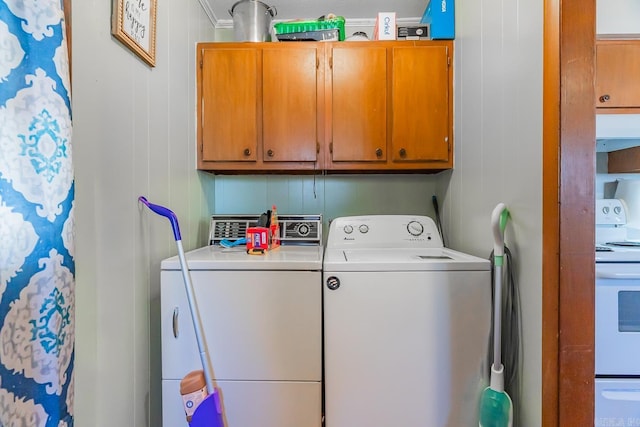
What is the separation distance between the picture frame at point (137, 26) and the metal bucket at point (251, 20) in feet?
2.05

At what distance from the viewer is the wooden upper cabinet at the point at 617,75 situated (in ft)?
5.52

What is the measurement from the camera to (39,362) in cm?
65

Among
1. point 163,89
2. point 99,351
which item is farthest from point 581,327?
point 163,89

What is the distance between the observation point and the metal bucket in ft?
5.98

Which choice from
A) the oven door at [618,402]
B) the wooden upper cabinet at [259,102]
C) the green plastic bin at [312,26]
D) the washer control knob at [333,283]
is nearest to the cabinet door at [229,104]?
the wooden upper cabinet at [259,102]

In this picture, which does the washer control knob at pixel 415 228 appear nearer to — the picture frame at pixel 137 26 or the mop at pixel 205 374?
the mop at pixel 205 374

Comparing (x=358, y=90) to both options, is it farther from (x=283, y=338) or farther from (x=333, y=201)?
(x=283, y=338)

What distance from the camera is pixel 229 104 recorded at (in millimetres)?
1791

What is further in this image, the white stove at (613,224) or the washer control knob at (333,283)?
the white stove at (613,224)

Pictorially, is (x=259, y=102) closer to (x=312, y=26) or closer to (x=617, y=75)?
(x=312, y=26)

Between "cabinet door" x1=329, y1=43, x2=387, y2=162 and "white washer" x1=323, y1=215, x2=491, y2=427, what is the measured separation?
851 millimetres

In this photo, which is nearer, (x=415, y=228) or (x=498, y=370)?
(x=498, y=370)

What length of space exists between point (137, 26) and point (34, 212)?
35.6 inches

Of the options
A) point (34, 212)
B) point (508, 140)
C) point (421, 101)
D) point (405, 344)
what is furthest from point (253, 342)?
point (421, 101)
